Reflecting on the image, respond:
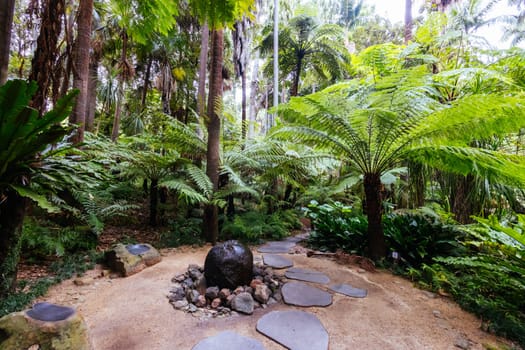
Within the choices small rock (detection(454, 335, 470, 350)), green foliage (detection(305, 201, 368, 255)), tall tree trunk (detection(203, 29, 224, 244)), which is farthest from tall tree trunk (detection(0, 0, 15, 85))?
green foliage (detection(305, 201, 368, 255))

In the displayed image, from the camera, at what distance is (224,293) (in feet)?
6.39

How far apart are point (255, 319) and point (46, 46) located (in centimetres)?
249

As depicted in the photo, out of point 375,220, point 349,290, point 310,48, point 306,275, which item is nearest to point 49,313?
point 306,275

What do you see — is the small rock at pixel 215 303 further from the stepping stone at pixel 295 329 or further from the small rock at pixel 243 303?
the stepping stone at pixel 295 329

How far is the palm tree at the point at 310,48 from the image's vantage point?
6096 millimetres

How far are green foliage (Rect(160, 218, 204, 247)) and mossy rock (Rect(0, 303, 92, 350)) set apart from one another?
7.13ft

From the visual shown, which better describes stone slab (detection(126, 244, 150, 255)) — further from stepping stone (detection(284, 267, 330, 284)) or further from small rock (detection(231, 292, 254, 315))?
stepping stone (detection(284, 267, 330, 284))

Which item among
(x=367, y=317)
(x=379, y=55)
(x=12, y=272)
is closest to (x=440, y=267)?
(x=367, y=317)

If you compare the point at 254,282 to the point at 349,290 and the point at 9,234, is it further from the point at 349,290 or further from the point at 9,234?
the point at 9,234

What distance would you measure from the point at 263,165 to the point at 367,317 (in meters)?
2.88

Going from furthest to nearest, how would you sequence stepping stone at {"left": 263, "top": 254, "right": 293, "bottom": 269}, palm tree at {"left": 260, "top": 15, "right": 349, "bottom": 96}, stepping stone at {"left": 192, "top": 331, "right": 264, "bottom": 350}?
palm tree at {"left": 260, "top": 15, "right": 349, "bottom": 96}, stepping stone at {"left": 263, "top": 254, "right": 293, "bottom": 269}, stepping stone at {"left": 192, "top": 331, "right": 264, "bottom": 350}

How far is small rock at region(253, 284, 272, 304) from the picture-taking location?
6.27 ft

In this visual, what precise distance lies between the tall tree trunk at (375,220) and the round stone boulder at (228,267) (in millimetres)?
1580

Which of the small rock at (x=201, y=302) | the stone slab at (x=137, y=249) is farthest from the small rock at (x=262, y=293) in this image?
the stone slab at (x=137, y=249)
